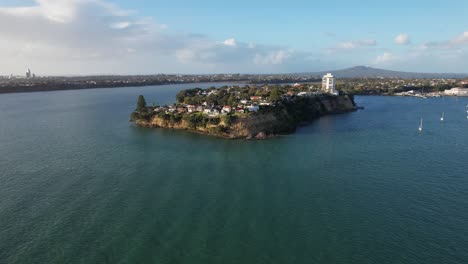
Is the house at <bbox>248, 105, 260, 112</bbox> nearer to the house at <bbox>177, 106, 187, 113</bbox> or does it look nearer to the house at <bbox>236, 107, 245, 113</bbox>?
the house at <bbox>236, 107, 245, 113</bbox>

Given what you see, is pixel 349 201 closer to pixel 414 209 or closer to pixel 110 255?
pixel 414 209

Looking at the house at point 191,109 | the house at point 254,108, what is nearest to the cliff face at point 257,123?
the house at point 254,108

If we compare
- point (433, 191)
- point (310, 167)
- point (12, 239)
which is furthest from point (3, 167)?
point (433, 191)

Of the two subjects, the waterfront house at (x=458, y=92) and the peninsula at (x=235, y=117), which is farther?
the waterfront house at (x=458, y=92)

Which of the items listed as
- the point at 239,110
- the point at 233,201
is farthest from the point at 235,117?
the point at 233,201

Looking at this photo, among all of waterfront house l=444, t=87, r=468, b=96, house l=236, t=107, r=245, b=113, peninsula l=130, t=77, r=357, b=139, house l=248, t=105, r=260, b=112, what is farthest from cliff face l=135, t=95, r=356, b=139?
waterfront house l=444, t=87, r=468, b=96

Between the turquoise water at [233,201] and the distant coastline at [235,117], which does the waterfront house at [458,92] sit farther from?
the turquoise water at [233,201]
